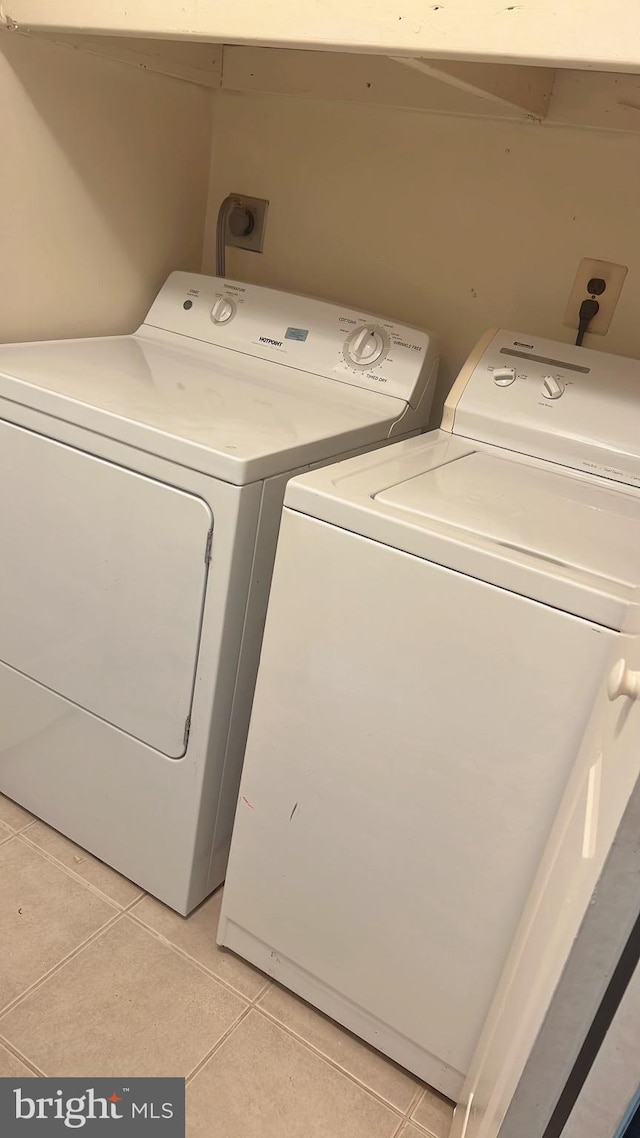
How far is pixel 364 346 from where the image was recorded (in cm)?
158

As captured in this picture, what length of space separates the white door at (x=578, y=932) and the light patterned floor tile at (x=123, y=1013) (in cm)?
62

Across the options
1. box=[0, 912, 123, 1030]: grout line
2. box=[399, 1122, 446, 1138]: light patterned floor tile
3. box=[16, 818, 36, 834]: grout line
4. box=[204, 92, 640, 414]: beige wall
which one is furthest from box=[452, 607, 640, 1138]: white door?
box=[16, 818, 36, 834]: grout line

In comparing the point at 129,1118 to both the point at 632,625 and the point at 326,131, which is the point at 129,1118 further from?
the point at 326,131

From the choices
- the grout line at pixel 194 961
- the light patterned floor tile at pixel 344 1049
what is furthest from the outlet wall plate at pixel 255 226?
the light patterned floor tile at pixel 344 1049

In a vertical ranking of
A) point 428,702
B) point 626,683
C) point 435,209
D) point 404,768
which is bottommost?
point 404,768

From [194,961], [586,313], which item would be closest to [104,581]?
[194,961]

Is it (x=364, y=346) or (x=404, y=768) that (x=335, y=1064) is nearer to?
(x=404, y=768)

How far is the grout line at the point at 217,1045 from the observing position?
4.04 ft

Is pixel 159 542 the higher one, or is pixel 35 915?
pixel 159 542

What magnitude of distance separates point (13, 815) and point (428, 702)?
105 cm

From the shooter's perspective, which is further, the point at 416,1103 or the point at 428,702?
the point at 416,1103

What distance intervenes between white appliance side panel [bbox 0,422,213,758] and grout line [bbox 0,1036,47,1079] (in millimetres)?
487

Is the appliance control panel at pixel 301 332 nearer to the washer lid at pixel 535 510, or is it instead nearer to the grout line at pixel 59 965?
the washer lid at pixel 535 510

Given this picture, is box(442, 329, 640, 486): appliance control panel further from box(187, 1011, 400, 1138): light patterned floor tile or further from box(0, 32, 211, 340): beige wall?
box(187, 1011, 400, 1138): light patterned floor tile
